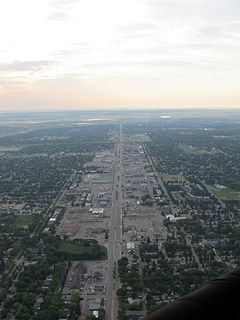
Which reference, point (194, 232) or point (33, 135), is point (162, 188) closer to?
point (194, 232)

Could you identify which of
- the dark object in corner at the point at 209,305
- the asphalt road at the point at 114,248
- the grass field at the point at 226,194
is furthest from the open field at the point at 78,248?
the dark object in corner at the point at 209,305

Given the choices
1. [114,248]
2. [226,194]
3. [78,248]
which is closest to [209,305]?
[114,248]

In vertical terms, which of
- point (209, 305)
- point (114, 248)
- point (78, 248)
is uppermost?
point (209, 305)

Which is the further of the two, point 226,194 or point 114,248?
point 226,194

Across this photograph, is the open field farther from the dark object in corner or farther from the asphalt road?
the dark object in corner

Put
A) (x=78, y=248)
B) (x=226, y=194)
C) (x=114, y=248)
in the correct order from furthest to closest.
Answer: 1. (x=226, y=194)
2. (x=78, y=248)
3. (x=114, y=248)

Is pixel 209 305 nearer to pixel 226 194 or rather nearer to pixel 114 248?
pixel 114 248

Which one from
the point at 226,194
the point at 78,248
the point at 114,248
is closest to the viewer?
the point at 114,248

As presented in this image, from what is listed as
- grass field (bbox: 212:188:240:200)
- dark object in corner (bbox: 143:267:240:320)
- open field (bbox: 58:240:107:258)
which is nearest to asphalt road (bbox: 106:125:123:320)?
open field (bbox: 58:240:107:258)
